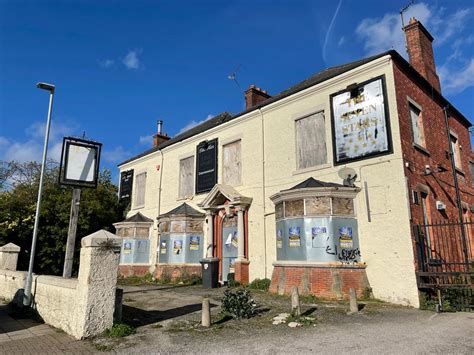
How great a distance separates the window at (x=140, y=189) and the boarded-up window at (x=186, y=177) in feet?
12.7

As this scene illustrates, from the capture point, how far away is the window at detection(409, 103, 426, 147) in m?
12.3

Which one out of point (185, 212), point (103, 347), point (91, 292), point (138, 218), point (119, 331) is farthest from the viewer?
point (138, 218)

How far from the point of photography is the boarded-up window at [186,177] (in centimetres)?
1863

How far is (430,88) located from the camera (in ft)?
44.8

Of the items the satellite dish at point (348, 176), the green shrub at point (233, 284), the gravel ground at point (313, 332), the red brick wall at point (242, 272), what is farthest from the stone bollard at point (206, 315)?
the red brick wall at point (242, 272)

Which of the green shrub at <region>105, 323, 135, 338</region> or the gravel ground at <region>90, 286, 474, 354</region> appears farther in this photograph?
the green shrub at <region>105, 323, 135, 338</region>

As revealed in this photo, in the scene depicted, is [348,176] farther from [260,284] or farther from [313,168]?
[260,284]

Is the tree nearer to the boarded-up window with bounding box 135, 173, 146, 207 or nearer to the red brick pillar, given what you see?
the boarded-up window with bounding box 135, 173, 146, 207

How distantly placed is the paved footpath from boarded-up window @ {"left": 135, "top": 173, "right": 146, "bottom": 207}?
13.6m

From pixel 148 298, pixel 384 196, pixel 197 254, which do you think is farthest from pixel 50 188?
pixel 384 196

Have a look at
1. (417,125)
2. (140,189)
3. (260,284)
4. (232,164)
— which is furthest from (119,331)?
(140,189)

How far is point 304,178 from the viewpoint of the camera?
13.2 m

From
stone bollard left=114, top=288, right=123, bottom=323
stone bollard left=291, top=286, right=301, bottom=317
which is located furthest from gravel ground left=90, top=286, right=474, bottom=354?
stone bollard left=114, top=288, right=123, bottom=323

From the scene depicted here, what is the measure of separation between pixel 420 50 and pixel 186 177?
12.3 m
